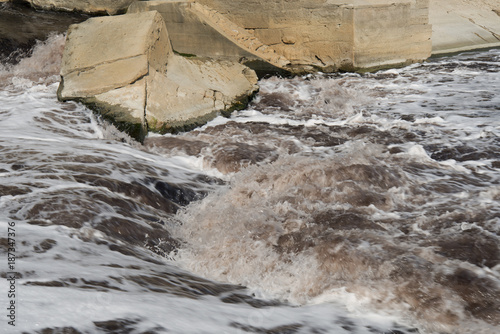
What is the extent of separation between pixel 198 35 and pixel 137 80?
2.97 meters

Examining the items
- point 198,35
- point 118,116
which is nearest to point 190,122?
point 118,116

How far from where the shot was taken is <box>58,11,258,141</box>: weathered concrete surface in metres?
6.63

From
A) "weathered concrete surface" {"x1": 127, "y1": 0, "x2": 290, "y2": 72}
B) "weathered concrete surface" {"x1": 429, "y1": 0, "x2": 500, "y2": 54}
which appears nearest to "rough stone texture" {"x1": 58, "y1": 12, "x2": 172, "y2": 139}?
"weathered concrete surface" {"x1": 127, "y1": 0, "x2": 290, "y2": 72}

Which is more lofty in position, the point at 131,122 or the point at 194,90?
the point at 194,90

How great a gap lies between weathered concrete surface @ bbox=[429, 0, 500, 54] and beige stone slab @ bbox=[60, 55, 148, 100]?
23.1 ft

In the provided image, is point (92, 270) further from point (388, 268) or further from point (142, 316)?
point (388, 268)

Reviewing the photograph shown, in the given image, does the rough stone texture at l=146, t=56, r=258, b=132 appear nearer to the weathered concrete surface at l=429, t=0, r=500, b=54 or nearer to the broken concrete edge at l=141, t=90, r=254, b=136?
the broken concrete edge at l=141, t=90, r=254, b=136

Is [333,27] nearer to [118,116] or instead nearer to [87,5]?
[118,116]

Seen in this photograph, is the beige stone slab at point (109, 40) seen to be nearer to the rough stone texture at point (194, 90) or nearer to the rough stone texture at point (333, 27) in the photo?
the rough stone texture at point (194, 90)

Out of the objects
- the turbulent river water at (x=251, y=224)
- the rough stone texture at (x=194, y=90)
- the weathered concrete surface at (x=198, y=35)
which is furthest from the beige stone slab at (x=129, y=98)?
the weathered concrete surface at (x=198, y=35)

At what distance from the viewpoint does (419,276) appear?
3.29 meters

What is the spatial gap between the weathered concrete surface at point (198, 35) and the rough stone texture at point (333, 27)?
51 centimetres

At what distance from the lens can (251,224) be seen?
13.5 ft

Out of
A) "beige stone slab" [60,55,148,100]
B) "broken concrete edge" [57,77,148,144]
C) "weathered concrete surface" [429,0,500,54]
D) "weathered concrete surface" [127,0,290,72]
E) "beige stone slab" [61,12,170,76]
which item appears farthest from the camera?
"weathered concrete surface" [429,0,500,54]
